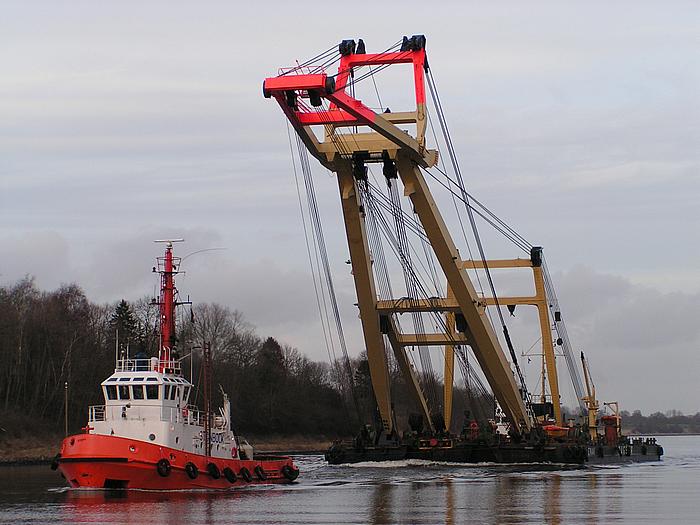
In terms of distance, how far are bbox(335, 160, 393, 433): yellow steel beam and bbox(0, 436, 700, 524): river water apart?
6.32 m

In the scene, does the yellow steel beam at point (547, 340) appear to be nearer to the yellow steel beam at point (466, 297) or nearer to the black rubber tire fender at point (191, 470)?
the yellow steel beam at point (466, 297)

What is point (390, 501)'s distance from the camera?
113 ft

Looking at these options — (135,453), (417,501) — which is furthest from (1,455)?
(417,501)

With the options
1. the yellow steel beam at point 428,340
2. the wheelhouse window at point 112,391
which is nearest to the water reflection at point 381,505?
the wheelhouse window at point 112,391

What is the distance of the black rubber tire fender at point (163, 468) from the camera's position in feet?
117

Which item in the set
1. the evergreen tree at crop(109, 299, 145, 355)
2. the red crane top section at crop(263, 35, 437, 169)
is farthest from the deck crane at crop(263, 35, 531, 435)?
the evergreen tree at crop(109, 299, 145, 355)

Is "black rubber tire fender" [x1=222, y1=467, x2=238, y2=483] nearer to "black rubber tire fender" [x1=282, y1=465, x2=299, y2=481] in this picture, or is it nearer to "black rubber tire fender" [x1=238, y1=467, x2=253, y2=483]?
"black rubber tire fender" [x1=238, y1=467, x2=253, y2=483]

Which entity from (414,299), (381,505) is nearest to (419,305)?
(414,299)

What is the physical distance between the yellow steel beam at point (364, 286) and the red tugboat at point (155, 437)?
34.9 ft

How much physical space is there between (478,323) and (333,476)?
9262 mm

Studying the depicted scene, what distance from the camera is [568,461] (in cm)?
5819

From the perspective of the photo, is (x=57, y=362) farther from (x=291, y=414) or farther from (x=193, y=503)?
(x=193, y=503)

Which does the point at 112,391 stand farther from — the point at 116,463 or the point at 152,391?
the point at 116,463

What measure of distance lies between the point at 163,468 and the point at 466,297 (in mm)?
19064
